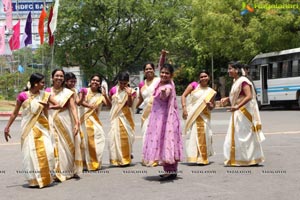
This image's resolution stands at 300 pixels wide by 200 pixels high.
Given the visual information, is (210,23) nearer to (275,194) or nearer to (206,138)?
(206,138)

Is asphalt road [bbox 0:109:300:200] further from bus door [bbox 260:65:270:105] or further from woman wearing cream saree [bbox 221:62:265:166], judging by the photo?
bus door [bbox 260:65:270:105]

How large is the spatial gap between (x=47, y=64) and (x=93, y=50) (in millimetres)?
17953

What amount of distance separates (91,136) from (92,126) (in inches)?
6.6

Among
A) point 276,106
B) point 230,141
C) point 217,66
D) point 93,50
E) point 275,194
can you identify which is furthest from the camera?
point 217,66

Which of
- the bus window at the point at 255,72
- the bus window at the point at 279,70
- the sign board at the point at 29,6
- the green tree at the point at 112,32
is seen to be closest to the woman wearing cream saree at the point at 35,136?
the bus window at the point at 279,70

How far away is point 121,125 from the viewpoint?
820 centimetres

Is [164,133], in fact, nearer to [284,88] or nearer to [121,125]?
[121,125]

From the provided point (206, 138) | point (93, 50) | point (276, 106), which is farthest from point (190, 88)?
point (93, 50)

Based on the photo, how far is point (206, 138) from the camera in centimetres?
826

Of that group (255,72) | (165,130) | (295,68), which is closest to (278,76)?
(295,68)

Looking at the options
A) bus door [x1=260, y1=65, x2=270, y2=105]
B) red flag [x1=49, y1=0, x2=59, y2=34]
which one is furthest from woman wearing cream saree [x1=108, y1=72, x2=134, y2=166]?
red flag [x1=49, y1=0, x2=59, y2=34]

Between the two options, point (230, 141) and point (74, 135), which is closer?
point (74, 135)

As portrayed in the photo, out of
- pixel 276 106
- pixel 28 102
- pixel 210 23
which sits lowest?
pixel 276 106

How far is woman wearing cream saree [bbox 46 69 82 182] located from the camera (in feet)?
22.8
